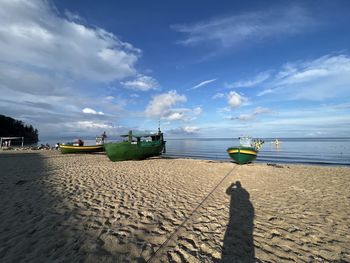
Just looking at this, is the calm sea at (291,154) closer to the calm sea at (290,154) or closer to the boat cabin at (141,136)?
→ the calm sea at (290,154)

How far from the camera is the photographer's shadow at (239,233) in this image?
12.7ft

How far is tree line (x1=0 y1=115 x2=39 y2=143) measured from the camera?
85875 millimetres

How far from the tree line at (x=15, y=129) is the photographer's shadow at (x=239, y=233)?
10678cm

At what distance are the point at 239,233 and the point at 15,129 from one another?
119041mm

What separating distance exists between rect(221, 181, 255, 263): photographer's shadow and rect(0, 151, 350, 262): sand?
2 centimetres

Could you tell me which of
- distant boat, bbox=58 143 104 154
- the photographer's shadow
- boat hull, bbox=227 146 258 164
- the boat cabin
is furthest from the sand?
distant boat, bbox=58 143 104 154

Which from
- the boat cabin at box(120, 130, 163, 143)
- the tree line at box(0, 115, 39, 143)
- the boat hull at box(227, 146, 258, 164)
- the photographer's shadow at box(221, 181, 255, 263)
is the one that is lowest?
the photographer's shadow at box(221, 181, 255, 263)

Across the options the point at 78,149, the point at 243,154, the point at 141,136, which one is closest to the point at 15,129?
the point at 78,149

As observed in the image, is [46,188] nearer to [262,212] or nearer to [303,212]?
[262,212]

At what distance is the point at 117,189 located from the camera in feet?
28.1

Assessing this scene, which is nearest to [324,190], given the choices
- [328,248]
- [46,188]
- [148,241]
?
[328,248]

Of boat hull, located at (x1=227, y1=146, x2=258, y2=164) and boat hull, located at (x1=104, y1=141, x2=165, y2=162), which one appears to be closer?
boat hull, located at (x1=227, y1=146, x2=258, y2=164)

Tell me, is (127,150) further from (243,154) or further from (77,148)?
(77,148)

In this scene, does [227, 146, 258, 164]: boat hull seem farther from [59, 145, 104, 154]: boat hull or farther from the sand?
[59, 145, 104, 154]: boat hull
